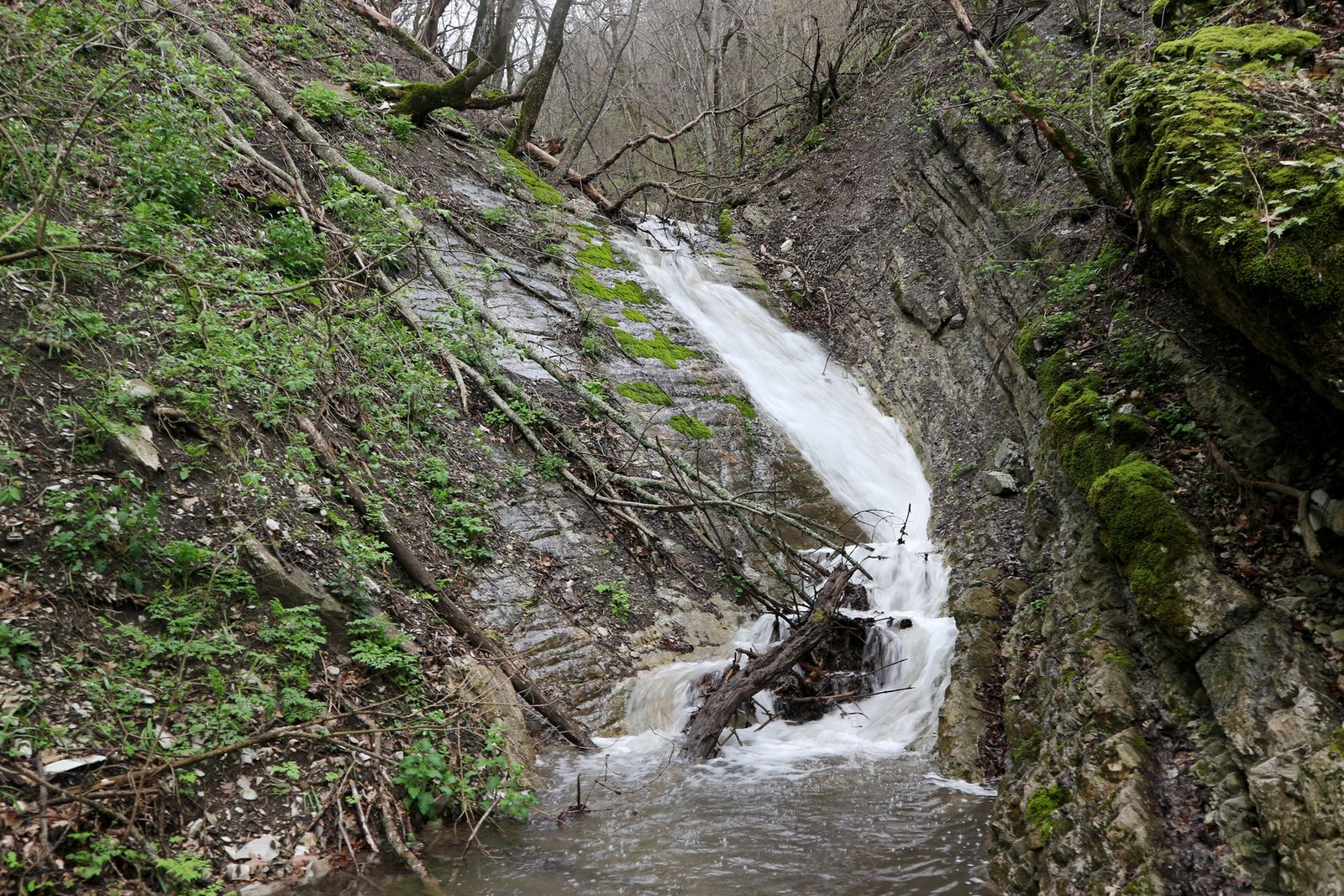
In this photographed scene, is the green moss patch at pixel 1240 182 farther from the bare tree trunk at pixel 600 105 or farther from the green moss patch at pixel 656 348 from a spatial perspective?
the bare tree trunk at pixel 600 105

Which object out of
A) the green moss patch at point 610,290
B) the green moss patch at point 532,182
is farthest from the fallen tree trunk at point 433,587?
the green moss patch at point 532,182

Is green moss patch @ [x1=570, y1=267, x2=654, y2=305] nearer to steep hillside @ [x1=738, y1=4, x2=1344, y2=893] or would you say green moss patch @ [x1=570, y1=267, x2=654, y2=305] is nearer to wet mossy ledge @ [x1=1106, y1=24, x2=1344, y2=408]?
steep hillside @ [x1=738, y1=4, x2=1344, y2=893]

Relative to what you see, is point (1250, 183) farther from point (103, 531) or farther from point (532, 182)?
point (532, 182)

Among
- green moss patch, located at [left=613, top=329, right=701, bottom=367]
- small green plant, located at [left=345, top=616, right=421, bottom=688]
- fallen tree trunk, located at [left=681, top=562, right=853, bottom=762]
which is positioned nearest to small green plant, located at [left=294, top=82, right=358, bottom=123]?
green moss patch, located at [left=613, top=329, right=701, bottom=367]

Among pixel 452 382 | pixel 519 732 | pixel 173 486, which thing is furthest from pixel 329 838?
pixel 452 382

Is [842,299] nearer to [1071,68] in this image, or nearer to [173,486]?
[1071,68]

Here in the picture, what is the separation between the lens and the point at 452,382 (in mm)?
7891

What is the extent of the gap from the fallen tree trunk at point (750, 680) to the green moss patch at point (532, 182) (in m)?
8.89

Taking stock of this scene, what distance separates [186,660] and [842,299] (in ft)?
36.0

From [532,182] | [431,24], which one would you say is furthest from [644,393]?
[431,24]

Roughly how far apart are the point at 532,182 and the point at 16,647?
11.1 metres

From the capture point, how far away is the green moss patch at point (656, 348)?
10.2 meters

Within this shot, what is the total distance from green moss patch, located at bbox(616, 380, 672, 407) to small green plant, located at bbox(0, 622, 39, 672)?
6.41m

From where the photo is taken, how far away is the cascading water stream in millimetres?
4164
